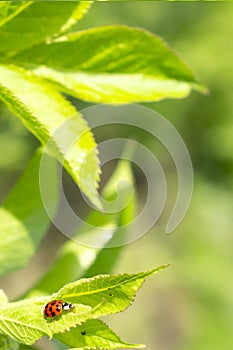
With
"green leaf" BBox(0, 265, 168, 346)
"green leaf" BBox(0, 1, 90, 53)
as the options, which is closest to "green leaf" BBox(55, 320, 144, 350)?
"green leaf" BBox(0, 265, 168, 346)

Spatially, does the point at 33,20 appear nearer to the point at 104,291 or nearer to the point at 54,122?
the point at 54,122

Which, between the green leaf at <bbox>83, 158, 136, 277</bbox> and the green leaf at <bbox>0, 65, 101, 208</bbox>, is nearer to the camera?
the green leaf at <bbox>0, 65, 101, 208</bbox>

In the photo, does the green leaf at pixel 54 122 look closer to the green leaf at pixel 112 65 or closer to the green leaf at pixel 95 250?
the green leaf at pixel 112 65

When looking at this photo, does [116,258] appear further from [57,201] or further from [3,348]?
[3,348]

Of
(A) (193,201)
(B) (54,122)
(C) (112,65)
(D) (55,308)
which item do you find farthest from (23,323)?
(A) (193,201)

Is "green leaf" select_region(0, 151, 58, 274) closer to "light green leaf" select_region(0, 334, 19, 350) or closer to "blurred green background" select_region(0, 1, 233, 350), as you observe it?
"light green leaf" select_region(0, 334, 19, 350)

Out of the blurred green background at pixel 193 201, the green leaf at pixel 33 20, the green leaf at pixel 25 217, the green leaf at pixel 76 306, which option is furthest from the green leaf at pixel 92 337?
the blurred green background at pixel 193 201
